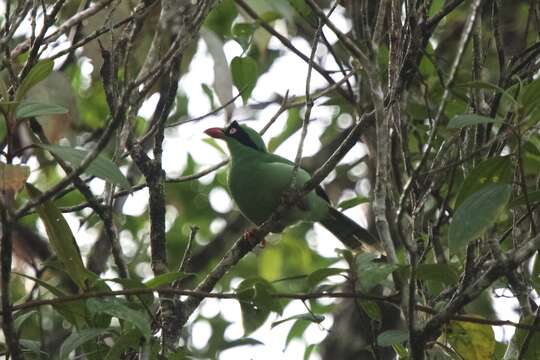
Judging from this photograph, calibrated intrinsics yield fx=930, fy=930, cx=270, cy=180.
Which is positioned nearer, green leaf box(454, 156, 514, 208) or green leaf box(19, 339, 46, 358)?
green leaf box(454, 156, 514, 208)

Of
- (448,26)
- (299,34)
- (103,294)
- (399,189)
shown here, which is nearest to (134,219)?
(299,34)

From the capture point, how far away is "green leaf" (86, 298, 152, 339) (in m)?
3.08

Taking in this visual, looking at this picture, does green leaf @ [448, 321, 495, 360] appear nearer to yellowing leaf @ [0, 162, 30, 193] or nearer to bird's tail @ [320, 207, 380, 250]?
yellowing leaf @ [0, 162, 30, 193]

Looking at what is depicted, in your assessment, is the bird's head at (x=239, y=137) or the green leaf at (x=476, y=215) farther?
the bird's head at (x=239, y=137)

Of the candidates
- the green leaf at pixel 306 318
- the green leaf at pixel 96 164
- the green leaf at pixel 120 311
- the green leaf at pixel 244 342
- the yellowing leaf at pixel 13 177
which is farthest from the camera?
the green leaf at pixel 244 342

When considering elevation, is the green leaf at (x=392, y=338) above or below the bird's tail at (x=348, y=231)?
below

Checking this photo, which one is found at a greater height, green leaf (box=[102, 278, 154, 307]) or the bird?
the bird

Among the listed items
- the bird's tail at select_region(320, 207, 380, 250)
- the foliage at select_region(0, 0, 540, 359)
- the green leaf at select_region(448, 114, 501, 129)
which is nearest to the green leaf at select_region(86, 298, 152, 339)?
the foliage at select_region(0, 0, 540, 359)

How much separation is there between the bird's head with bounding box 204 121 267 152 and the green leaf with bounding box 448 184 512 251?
298cm

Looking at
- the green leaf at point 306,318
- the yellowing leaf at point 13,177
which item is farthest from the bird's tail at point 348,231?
the yellowing leaf at point 13,177

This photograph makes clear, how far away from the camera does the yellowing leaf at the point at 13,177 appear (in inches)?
109

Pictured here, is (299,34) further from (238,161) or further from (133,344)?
(133,344)

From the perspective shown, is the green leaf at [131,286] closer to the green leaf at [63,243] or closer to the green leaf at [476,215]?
the green leaf at [63,243]

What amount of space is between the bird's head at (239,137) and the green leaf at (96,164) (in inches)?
118
